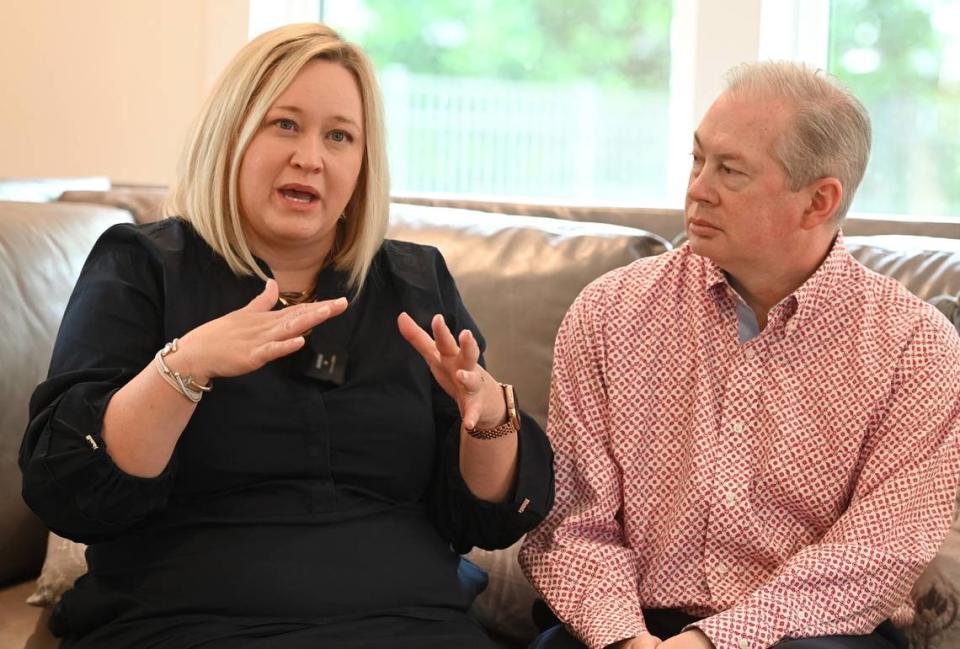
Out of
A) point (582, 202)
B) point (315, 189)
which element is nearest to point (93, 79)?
point (582, 202)

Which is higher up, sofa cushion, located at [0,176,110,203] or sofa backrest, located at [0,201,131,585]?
sofa cushion, located at [0,176,110,203]

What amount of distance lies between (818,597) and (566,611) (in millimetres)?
343

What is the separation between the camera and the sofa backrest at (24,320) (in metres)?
1.98

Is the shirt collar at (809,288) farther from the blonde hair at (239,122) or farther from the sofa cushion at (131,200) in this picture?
the sofa cushion at (131,200)

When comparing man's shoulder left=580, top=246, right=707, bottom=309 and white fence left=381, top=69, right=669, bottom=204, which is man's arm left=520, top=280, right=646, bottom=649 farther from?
white fence left=381, top=69, right=669, bottom=204

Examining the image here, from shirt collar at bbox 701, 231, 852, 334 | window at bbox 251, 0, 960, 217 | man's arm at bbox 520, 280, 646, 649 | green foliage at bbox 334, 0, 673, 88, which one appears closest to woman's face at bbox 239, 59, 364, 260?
man's arm at bbox 520, 280, 646, 649

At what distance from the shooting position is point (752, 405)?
1.76m

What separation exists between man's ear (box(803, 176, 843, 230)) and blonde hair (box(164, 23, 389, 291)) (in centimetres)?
65

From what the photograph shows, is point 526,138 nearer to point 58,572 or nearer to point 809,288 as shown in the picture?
point 809,288

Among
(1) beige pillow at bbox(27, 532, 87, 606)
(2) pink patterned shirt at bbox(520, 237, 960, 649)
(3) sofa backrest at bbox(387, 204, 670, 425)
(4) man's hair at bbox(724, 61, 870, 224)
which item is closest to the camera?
(2) pink patterned shirt at bbox(520, 237, 960, 649)

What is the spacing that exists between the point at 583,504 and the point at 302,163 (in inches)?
25.4

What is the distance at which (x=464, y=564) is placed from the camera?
1829 millimetres

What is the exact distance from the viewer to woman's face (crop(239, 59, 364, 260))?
168 cm

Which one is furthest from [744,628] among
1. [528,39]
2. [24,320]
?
[528,39]
